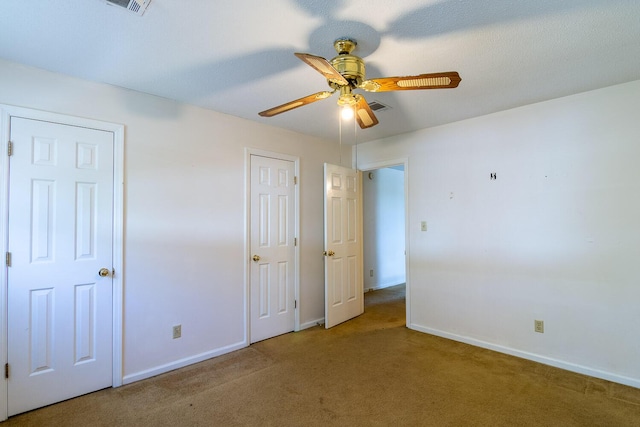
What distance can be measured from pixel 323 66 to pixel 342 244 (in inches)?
108

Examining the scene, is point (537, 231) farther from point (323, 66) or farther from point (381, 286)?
point (381, 286)

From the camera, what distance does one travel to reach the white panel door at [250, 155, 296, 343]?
3.33 meters

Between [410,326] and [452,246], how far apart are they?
111cm

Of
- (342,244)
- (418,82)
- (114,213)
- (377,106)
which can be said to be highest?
(377,106)

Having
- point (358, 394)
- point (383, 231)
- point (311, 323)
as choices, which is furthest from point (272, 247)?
point (383, 231)

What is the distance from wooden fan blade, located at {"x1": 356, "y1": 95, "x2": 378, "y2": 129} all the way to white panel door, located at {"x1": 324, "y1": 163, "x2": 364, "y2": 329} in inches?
59.3

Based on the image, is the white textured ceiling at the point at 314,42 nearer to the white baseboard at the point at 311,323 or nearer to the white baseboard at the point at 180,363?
the white baseboard at the point at 180,363

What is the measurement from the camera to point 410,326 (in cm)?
374

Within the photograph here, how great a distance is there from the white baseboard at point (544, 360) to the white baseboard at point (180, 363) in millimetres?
2122

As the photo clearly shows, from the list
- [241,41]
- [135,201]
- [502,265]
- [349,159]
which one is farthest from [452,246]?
[135,201]

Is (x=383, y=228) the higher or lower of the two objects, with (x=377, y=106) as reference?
lower

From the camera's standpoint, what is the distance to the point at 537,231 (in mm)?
2877

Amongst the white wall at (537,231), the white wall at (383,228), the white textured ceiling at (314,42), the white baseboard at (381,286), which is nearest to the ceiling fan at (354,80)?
the white textured ceiling at (314,42)

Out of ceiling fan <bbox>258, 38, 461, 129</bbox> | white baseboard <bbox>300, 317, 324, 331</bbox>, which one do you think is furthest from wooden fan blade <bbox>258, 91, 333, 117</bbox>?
white baseboard <bbox>300, 317, 324, 331</bbox>
